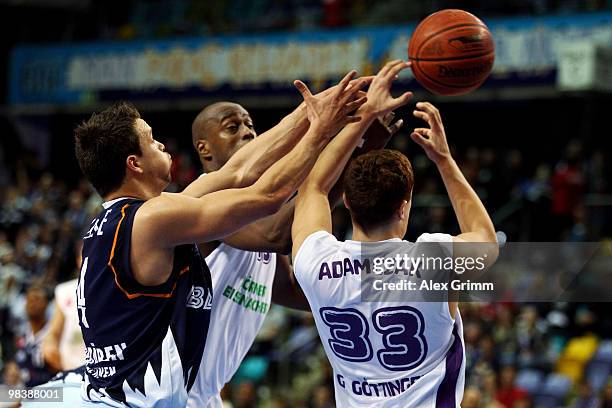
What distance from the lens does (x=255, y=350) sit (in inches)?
548

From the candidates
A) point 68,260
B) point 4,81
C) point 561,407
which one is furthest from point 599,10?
point 4,81

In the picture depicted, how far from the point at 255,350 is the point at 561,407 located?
14.3ft

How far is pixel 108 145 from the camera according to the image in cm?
439

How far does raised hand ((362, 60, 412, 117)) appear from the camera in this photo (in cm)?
475

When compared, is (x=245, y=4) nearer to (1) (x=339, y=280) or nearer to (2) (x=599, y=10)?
(2) (x=599, y=10)

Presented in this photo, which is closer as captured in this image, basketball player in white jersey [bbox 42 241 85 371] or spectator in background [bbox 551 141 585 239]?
basketball player in white jersey [bbox 42 241 85 371]

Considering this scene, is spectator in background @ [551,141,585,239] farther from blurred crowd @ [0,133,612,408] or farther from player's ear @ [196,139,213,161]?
player's ear @ [196,139,213,161]

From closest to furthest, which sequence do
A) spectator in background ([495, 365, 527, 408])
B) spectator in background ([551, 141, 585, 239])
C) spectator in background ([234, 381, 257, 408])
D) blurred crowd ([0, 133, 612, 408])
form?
1. spectator in background ([495, 365, 527, 408])
2. blurred crowd ([0, 133, 612, 408])
3. spectator in background ([234, 381, 257, 408])
4. spectator in background ([551, 141, 585, 239])

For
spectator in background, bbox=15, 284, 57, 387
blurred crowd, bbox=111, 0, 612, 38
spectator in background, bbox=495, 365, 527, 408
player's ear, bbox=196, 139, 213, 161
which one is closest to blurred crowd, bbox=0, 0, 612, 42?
blurred crowd, bbox=111, 0, 612, 38

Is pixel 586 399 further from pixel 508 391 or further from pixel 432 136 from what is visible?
pixel 432 136

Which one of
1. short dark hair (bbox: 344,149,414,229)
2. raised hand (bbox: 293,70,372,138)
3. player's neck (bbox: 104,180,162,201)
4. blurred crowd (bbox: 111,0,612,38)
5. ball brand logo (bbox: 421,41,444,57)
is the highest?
blurred crowd (bbox: 111,0,612,38)

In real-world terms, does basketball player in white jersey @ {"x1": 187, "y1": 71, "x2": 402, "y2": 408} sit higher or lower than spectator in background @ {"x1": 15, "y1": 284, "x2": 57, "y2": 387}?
higher

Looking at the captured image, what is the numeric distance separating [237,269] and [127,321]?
1382mm

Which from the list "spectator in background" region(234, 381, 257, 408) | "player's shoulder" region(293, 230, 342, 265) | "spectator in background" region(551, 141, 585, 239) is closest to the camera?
"player's shoulder" region(293, 230, 342, 265)
